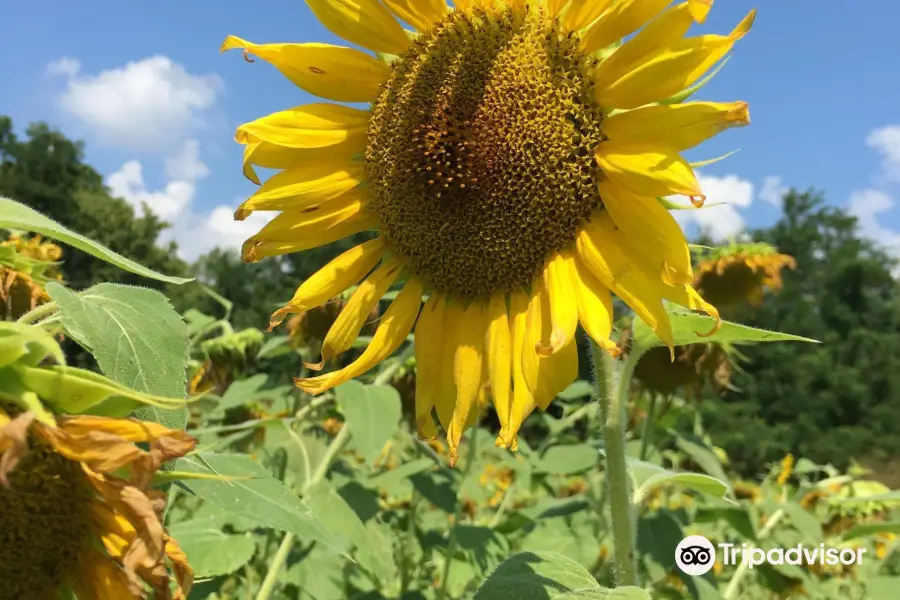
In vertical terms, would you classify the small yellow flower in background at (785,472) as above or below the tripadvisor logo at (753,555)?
above

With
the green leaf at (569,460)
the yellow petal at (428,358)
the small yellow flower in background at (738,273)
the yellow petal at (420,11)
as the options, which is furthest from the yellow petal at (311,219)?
the small yellow flower in background at (738,273)

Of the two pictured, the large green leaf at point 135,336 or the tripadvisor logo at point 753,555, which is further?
the tripadvisor logo at point 753,555

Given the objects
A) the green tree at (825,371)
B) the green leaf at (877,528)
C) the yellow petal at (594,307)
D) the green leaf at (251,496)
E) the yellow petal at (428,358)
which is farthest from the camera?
the green tree at (825,371)

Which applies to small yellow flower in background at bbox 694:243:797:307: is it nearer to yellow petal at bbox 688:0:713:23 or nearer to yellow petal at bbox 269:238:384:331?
yellow petal at bbox 269:238:384:331

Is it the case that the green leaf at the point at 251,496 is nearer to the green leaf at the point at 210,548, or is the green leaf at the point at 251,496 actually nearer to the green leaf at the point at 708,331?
the green leaf at the point at 708,331

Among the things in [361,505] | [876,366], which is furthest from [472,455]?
[876,366]

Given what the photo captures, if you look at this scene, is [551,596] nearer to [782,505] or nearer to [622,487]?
[622,487]

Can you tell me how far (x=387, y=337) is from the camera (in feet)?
5.00

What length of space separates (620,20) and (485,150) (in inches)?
13.2

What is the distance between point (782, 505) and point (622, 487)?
202cm

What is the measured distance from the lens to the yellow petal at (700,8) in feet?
3.57

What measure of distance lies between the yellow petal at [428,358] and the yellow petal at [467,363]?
0.04 meters

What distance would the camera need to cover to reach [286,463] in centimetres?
296

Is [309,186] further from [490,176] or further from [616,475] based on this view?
[616,475]
